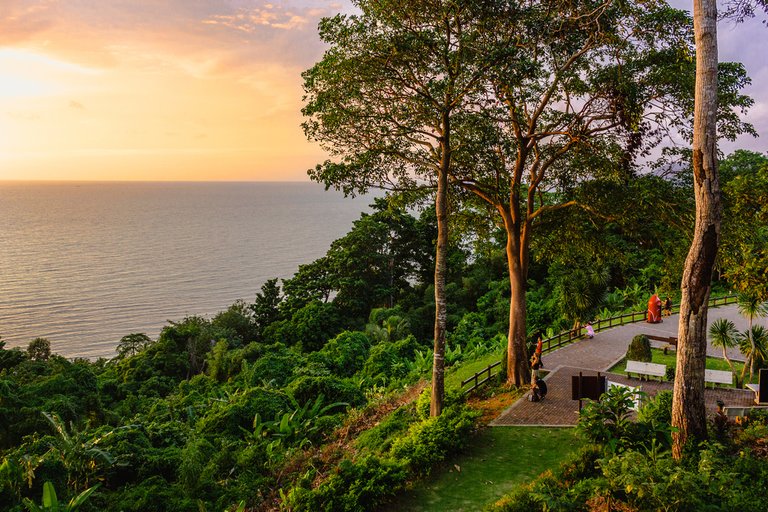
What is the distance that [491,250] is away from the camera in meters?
17.7

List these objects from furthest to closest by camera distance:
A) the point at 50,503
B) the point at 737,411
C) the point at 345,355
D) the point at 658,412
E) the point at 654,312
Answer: the point at 345,355 → the point at 654,312 → the point at 737,411 → the point at 658,412 → the point at 50,503

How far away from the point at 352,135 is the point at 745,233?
9955mm

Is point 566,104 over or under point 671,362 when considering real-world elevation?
over

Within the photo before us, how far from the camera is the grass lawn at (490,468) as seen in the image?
8.96 meters

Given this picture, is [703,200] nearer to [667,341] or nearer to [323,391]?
[667,341]

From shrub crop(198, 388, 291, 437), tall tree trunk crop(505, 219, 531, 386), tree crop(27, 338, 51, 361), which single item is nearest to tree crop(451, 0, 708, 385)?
tall tree trunk crop(505, 219, 531, 386)

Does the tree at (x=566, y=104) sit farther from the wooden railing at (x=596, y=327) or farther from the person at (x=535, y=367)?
the wooden railing at (x=596, y=327)

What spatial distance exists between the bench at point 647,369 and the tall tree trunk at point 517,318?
11.0 ft

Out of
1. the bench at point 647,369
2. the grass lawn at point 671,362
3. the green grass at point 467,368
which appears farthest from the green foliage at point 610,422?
the green grass at point 467,368

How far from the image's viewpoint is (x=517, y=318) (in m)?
14.7

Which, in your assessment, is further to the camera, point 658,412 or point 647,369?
point 647,369

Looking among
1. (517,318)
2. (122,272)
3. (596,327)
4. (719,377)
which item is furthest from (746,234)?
(122,272)

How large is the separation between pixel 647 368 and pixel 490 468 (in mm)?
7890

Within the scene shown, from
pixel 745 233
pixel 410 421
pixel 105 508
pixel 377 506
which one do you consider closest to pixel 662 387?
pixel 745 233
